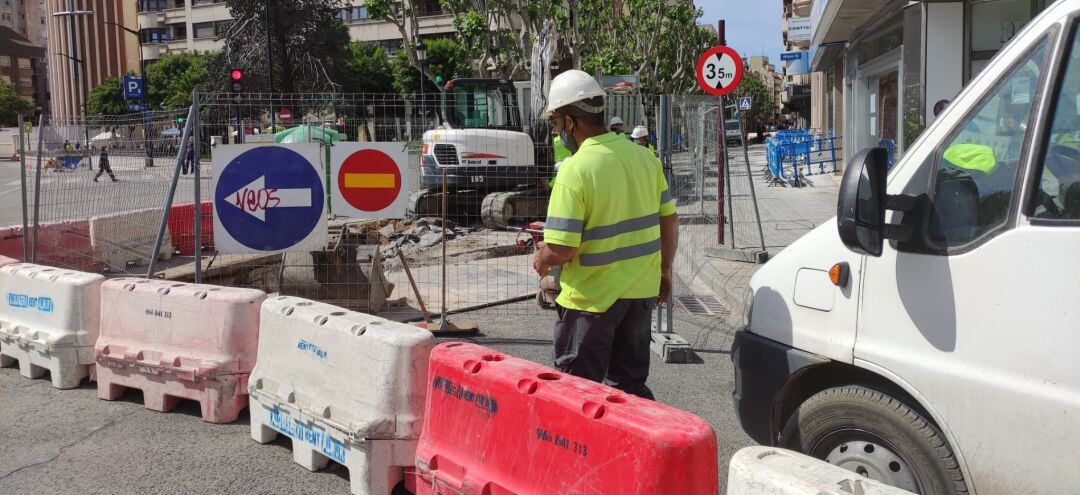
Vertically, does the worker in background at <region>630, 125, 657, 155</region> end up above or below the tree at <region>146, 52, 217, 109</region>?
below

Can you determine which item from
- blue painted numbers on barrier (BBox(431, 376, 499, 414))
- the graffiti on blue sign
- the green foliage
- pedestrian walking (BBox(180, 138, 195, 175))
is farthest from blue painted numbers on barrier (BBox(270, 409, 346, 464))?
the green foliage

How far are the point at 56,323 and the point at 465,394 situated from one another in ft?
12.9

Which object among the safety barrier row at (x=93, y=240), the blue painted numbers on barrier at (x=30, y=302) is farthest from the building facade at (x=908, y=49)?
the blue painted numbers on barrier at (x=30, y=302)

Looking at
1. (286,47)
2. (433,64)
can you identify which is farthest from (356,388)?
(433,64)

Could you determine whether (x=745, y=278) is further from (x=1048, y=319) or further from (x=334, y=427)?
(x=1048, y=319)

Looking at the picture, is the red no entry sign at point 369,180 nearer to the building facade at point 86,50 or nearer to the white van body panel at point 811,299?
the white van body panel at point 811,299

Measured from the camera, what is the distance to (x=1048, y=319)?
2.67 metres

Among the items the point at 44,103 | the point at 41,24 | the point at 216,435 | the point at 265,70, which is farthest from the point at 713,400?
the point at 41,24

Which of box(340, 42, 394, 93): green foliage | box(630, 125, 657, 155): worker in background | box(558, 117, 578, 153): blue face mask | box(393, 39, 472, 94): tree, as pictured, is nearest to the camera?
box(558, 117, 578, 153): blue face mask

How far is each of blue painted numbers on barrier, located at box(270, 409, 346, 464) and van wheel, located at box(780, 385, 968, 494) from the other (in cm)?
223

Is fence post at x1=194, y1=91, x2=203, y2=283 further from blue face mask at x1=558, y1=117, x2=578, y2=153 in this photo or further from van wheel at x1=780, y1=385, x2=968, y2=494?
van wheel at x1=780, y1=385, x2=968, y2=494

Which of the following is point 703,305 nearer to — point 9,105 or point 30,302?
point 30,302

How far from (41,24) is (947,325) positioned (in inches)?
6607

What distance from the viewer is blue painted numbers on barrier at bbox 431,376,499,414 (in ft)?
12.0
